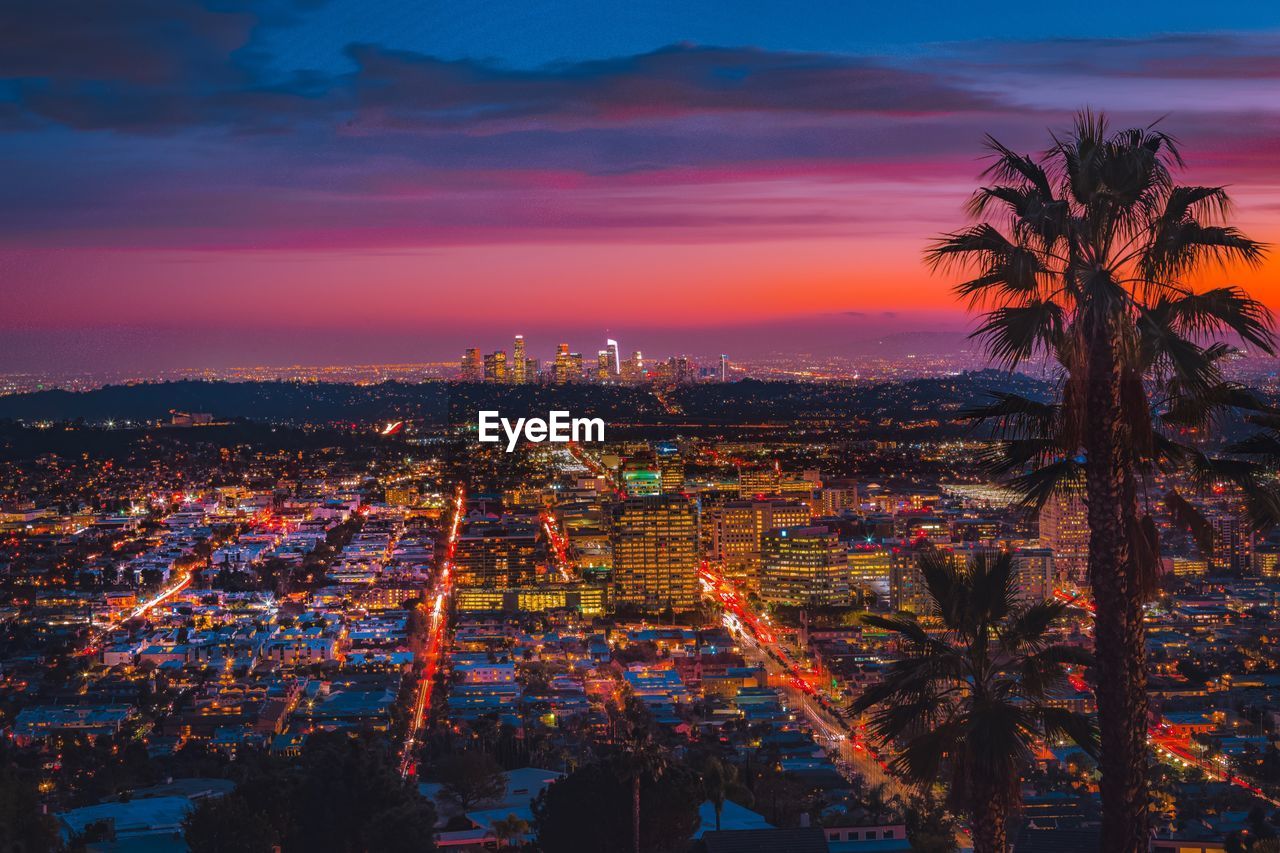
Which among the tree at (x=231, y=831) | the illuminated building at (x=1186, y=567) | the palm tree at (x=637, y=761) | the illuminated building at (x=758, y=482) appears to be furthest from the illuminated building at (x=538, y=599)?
the palm tree at (x=637, y=761)

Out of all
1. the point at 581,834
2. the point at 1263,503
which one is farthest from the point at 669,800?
the point at 1263,503

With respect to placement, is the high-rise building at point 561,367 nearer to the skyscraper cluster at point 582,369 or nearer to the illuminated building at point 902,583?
the skyscraper cluster at point 582,369

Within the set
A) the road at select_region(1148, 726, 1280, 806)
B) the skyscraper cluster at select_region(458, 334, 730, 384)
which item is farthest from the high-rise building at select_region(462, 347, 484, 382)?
the road at select_region(1148, 726, 1280, 806)

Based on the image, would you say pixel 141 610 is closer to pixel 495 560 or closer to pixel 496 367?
pixel 495 560

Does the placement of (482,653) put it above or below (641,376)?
below

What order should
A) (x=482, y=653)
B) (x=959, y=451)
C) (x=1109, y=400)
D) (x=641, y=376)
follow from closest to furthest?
(x=1109, y=400) → (x=482, y=653) → (x=959, y=451) → (x=641, y=376)

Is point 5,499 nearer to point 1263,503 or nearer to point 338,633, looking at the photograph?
point 338,633

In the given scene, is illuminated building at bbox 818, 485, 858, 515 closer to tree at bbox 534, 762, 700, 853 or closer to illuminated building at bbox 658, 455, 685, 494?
illuminated building at bbox 658, 455, 685, 494
